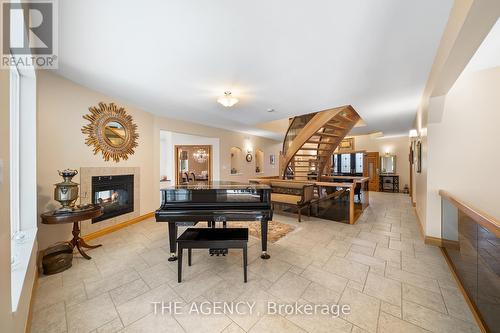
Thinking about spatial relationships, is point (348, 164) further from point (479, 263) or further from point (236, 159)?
point (479, 263)

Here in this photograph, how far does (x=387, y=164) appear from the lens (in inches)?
343

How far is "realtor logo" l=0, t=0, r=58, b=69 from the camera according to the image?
149 cm

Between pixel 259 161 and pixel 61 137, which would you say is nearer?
pixel 61 137

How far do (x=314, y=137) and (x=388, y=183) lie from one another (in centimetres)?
532

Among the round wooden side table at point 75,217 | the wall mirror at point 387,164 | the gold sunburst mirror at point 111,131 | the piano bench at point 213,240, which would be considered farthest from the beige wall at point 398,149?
the round wooden side table at point 75,217

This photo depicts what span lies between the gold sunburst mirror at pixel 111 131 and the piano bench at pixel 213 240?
253 centimetres

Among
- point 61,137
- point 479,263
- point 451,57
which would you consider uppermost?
point 451,57

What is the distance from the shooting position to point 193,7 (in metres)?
1.53

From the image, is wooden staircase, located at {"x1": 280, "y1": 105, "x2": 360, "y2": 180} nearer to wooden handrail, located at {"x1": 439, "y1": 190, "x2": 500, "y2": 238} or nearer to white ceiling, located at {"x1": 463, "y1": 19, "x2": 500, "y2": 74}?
white ceiling, located at {"x1": 463, "y1": 19, "x2": 500, "y2": 74}

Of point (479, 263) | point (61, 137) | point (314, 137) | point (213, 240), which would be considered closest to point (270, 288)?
point (213, 240)

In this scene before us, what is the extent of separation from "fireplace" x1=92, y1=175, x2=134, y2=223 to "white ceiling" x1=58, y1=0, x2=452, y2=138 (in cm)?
160

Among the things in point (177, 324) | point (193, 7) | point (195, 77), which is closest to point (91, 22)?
point (193, 7)

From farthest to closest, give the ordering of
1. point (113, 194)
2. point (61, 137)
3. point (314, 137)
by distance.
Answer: point (314, 137) → point (113, 194) → point (61, 137)

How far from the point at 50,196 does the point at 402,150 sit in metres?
11.1
